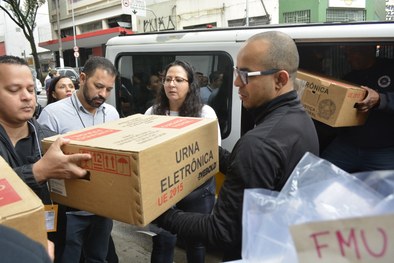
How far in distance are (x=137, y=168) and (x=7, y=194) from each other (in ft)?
1.31

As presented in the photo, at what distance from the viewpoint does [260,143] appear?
1.23 meters

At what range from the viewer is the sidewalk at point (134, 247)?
3.05 m

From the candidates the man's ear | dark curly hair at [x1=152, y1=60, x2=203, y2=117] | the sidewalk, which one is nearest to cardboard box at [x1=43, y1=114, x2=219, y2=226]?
the man's ear

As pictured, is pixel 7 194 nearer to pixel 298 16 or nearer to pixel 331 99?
pixel 331 99

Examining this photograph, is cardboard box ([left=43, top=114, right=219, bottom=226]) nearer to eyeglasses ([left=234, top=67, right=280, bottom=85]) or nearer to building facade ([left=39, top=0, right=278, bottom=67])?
eyeglasses ([left=234, top=67, right=280, bottom=85])

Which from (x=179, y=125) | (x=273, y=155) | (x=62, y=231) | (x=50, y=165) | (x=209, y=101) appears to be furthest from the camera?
(x=209, y=101)

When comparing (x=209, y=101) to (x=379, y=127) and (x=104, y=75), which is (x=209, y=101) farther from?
(x=379, y=127)

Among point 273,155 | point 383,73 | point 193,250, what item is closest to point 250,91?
point 273,155

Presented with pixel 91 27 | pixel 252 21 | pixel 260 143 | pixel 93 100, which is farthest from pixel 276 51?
pixel 91 27

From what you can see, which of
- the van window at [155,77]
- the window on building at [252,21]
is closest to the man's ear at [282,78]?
the van window at [155,77]

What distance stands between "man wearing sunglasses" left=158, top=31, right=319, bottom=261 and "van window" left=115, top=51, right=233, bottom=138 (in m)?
1.35

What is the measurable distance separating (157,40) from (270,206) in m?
2.60

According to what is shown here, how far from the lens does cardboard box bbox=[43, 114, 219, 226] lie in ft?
4.02

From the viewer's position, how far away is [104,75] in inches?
94.3
